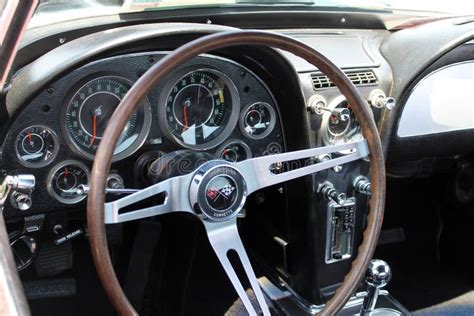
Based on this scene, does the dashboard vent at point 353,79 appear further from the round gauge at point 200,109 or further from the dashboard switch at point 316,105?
the round gauge at point 200,109

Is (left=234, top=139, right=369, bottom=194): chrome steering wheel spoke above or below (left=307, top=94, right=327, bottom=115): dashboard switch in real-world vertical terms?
below

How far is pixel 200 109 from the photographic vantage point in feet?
6.52

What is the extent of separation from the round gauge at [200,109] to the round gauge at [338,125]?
0.33 m

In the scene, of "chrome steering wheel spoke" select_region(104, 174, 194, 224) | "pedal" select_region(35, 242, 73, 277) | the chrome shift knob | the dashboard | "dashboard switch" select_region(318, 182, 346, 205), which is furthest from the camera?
"pedal" select_region(35, 242, 73, 277)

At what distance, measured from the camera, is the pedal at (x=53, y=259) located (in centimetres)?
233

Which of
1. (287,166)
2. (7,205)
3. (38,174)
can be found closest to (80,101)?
(38,174)

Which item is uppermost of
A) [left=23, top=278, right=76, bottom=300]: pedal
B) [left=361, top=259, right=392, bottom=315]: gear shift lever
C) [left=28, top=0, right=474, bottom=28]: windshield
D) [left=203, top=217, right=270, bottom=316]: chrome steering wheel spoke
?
[left=28, top=0, right=474, bottom=28]: windshield

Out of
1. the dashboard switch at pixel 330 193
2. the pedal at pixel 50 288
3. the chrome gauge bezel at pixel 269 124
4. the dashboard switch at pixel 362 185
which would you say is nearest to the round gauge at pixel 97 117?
the chrome gauge bezel at pixel 269 124

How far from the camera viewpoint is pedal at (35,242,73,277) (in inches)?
91.8

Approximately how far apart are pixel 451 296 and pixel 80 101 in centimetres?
207

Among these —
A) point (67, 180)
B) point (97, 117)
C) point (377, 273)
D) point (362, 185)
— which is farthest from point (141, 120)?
point (377, 273)

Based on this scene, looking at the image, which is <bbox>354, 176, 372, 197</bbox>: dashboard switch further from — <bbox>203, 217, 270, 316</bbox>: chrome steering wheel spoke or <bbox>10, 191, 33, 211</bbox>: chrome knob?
<bbox>10, 191, 33, 211</bbox>: chrome knob

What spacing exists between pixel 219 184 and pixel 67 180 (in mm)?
583

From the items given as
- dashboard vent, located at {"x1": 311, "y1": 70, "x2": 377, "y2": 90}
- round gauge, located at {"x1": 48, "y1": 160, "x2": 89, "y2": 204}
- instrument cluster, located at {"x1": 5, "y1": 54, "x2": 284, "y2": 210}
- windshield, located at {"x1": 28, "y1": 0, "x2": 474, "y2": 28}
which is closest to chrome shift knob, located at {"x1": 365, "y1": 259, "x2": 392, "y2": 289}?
instrument cluster, located at {"x1": 5, "y1": 54, "x2": 284, "y2": 210}
